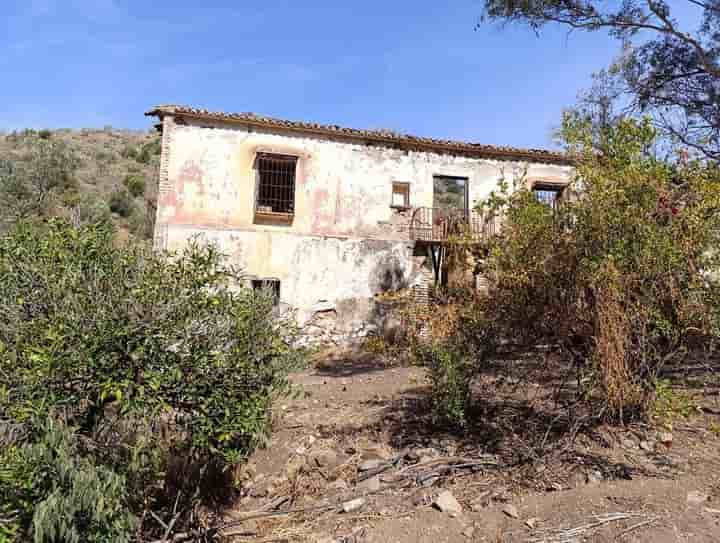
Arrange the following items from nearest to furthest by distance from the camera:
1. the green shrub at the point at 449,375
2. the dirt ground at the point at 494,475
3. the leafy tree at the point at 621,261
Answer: the dirt ground at the point at 494,475
the leafy tree at the point at 621,261
the green shrub at the point at 449,375

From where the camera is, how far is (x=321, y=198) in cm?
1430

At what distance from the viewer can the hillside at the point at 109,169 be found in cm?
2463

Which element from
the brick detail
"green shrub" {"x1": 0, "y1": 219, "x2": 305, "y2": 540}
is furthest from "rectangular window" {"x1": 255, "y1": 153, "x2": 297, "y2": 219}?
"green shrub" {"x1": 0, "y1": 219, "x2": 305, "y2": 540}

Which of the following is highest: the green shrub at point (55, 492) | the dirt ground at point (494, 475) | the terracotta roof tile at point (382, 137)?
the terracotta roof tile at point (382, 137)

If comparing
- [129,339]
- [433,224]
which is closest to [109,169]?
[433,224]

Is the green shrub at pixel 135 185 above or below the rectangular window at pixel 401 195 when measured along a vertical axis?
above

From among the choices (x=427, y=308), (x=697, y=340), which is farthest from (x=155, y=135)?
(x=697, y=340)

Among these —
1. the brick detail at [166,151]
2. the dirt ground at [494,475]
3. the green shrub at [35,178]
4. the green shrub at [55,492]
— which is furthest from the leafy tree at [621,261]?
the green shrub at [35,178]

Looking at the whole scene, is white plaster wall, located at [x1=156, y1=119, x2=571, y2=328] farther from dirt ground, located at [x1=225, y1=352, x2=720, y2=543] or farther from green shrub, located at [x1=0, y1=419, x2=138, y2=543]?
green shrub, located at [x1=0, y1=419, x2=138, y2=543]

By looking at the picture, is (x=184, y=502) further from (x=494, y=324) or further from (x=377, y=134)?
(x=377, y=134)

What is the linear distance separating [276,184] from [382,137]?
3240 mm

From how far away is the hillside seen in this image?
2463 cm

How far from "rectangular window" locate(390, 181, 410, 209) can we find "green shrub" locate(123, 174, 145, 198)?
18.7 meters

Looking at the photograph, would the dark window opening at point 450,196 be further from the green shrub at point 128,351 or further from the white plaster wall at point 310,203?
the green shrub at point 128,351
